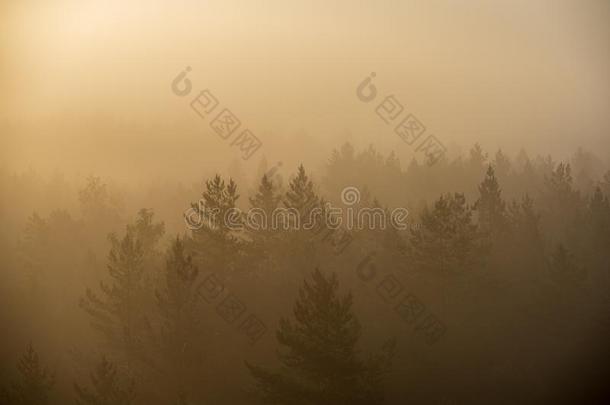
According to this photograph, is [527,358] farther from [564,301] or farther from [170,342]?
[170,342]

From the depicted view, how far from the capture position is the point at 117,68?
348 centimetres

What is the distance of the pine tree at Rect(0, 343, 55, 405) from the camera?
3516 millimetres

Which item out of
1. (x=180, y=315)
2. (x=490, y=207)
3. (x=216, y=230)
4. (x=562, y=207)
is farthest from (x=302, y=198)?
(x=562, y=207)

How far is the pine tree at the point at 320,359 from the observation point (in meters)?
3.27

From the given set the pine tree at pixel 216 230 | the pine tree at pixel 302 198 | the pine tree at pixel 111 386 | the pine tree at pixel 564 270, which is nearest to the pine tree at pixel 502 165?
the pine tree at pixel 564 270

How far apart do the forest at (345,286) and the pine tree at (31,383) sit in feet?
0.28

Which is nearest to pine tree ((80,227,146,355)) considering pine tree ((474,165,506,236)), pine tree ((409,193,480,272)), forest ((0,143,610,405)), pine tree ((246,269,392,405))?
forest ((0,143,610,405))

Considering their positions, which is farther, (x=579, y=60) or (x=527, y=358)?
(x=579, y=60)

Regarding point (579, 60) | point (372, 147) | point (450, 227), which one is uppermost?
point (372, 147)

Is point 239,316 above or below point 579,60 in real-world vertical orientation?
above

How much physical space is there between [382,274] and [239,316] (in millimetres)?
1049

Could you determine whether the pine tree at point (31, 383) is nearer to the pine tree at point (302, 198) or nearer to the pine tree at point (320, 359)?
the pine tree at point (320, 359)

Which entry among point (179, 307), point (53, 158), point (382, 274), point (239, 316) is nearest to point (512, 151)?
point (382, 274)

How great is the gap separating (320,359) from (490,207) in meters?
1.61
